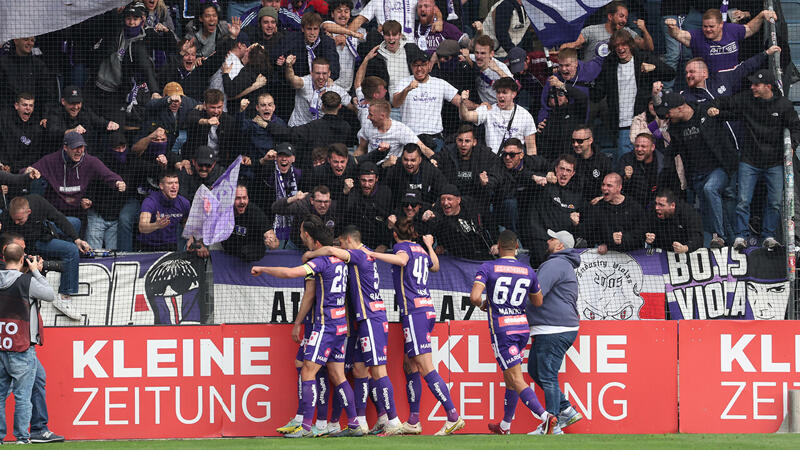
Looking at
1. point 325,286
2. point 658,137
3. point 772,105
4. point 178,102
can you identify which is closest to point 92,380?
point 325,286

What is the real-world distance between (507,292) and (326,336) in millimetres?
1783

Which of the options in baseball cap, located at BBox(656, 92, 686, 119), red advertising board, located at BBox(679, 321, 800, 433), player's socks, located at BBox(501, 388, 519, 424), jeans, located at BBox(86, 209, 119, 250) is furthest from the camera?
baseball cap, located at BBox(656, 92, 686, 119)

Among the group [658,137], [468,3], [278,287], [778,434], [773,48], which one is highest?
[468,3]

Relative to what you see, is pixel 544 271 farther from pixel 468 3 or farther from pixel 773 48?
pixel 468 3

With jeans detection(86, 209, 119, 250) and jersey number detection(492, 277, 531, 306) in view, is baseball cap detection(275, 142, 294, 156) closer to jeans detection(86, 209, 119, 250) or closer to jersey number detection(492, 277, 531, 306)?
jeans detection(86, 209, 119, 250)

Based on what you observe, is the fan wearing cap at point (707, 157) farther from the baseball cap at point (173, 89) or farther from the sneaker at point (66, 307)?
the sneaker at point (66, 307)

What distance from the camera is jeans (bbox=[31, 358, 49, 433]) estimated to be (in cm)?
1066

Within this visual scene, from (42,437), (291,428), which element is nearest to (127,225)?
(42,437)

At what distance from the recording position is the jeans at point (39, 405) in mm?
10656

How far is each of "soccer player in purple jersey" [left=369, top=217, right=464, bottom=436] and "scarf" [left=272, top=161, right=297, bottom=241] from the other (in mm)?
2600

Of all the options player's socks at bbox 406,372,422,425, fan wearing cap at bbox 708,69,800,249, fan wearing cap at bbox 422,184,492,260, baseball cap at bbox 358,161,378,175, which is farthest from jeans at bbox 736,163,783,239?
player's socks at bbox 406,372,422,425

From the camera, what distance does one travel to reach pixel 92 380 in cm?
1105

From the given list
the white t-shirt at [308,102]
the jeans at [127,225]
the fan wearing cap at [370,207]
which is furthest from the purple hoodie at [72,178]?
the fan wearing cap at [370,207]

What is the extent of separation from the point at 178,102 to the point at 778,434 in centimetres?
843
